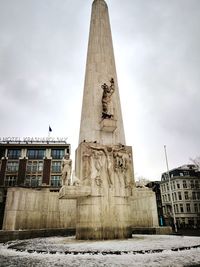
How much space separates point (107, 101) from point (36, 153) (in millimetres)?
47021

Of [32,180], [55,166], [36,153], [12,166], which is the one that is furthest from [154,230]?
[12,166]

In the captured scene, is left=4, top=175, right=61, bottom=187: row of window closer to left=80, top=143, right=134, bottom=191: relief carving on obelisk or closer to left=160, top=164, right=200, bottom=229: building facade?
left=160, top=164, right=200, bottom=229: building facade

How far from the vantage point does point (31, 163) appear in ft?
184

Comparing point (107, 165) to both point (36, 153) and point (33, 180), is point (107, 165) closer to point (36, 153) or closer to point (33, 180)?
point (33, 180)

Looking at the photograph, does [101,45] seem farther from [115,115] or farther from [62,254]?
[62,254]

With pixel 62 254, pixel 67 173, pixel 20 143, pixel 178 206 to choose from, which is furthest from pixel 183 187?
pixel 62 254

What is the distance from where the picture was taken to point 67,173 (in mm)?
11945

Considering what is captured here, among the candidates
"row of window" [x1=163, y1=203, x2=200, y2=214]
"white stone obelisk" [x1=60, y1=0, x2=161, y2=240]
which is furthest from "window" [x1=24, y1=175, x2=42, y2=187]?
"white stone obelisk" [x1=60, y1=0, x2=161, y2=240]

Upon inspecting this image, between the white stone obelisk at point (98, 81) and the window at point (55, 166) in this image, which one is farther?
the window at point (55, 166)

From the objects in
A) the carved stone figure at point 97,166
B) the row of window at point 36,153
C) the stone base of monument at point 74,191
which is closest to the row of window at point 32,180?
the row of window at point 36,153

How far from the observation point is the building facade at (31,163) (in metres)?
54.4

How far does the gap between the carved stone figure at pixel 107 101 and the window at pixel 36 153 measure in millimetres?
45785

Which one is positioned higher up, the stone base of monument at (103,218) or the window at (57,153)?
the window at (57,153)

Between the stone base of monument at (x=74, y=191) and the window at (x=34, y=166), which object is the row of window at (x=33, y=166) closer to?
the window at (x=34, y=166)
